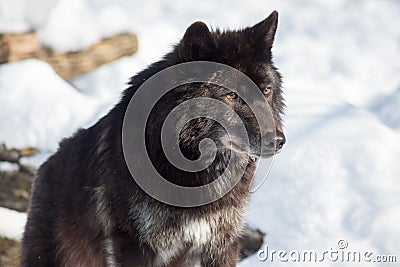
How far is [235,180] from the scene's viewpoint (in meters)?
3.63

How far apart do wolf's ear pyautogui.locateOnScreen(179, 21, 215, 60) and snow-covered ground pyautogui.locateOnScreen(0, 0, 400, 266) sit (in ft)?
2.04

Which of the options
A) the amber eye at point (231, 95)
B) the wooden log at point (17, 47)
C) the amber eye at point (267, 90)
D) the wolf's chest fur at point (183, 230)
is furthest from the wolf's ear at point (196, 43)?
the wooden log at point (17, 47)

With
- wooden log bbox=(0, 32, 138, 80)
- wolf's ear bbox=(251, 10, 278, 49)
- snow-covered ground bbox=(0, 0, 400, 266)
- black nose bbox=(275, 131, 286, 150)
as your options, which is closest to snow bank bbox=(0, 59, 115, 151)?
snow-covered ground bbox=(0, 0, 400, 266)

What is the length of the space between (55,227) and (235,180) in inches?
48.6

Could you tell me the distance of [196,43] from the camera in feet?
10.8

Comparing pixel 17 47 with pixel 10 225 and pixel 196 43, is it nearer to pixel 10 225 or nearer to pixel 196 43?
pixel 10 225

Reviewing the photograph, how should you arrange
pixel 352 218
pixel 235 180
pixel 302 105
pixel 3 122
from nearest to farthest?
pixel 235 180
pixel 352 218
pixel 3 122
pixel 302 105

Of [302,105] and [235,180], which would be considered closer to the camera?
[235,180]

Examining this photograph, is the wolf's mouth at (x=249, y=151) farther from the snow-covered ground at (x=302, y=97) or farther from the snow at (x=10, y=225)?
the snow at (x=10, y=225)

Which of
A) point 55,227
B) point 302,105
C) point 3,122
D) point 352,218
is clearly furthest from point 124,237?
point 302,105

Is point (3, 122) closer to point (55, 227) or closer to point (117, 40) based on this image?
point (117, 40)

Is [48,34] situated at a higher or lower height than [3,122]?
higher

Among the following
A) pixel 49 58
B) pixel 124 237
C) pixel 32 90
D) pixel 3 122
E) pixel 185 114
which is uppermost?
pixel 49 58

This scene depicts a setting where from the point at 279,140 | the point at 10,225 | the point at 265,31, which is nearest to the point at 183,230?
the point at 279,140
